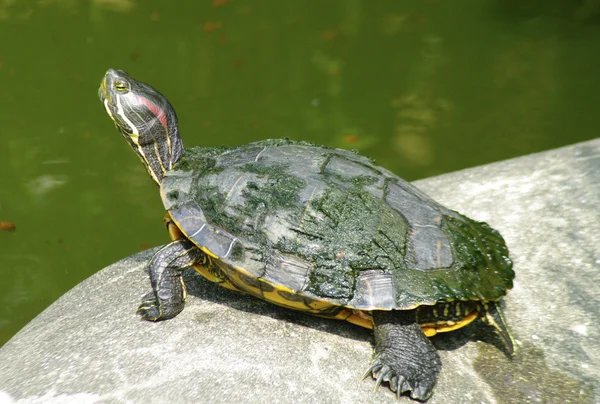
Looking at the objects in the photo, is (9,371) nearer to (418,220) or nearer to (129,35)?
(418,220)

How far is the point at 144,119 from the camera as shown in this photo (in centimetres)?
326

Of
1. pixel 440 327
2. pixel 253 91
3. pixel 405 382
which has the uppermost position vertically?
pixel 253 91

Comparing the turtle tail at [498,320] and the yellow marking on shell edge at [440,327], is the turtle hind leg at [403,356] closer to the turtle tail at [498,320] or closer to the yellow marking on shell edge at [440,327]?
the yellow marking on shell edge at [440,327]

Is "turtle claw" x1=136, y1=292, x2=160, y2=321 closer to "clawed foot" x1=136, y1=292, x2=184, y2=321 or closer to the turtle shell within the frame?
"clawed foot" x1=136, y1=292, x2=184, y2=321

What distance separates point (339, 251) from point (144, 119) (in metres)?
1.31

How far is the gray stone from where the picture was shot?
250 centimetres

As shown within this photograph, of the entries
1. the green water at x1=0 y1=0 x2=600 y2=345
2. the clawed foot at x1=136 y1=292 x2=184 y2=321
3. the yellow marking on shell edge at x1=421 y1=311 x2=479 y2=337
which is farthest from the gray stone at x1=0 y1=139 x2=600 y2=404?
the green water at x1=0 y1=0 x2=600 y2=345

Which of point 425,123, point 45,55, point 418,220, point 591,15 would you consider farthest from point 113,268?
point 591,15

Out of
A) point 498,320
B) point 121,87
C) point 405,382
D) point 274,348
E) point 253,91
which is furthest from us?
point 253,91

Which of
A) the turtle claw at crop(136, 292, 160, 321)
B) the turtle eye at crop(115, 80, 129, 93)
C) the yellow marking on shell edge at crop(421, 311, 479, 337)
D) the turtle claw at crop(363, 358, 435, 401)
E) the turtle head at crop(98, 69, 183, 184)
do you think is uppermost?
the turtle eye at crop(115, 80, 129, 93)

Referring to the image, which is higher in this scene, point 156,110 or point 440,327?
point 156,110

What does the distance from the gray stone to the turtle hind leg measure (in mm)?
68

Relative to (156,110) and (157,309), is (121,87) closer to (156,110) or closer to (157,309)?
(156,110)

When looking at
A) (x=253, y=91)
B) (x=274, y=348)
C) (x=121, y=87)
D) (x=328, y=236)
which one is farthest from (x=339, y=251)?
(x=253, y=91)
